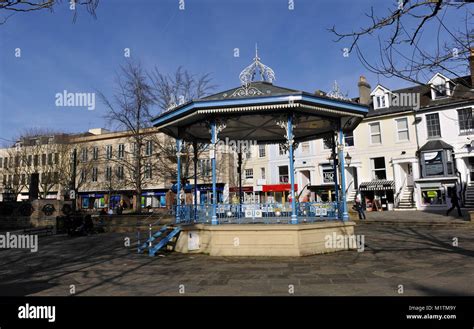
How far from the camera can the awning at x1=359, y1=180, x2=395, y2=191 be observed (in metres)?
28.6

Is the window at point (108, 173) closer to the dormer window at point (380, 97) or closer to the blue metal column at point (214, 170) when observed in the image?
the dormer window at point (380, 97)

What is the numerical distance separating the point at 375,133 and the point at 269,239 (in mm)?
23922

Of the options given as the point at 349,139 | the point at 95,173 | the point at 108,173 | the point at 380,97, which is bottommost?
the point at 108,173

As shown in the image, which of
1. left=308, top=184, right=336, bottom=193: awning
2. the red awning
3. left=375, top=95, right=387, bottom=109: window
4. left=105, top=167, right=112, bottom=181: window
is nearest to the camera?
left=375, top=95, right=387, bottom=109: window

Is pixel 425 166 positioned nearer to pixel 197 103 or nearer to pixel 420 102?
pixel 420 102

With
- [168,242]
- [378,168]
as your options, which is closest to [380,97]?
[378,168]

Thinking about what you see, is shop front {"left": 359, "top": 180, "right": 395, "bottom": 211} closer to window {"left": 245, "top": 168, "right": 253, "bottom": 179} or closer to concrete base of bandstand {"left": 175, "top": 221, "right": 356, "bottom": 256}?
window {"left": 245, "top": 168, "right": 253, "bottom": 179}

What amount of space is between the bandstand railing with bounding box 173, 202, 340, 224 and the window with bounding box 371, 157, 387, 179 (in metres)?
20.5

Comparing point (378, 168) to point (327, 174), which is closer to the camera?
point (378, 168)

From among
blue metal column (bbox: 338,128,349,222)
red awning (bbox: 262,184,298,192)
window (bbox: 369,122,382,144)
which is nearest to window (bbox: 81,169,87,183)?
red awning (bbox: 262,184,298,192)

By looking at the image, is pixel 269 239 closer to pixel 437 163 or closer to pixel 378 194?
pixel 437 163

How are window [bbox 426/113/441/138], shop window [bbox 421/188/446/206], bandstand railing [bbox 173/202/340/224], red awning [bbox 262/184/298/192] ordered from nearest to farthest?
bandstand railing [bbox 173/202/340/224], shop window [bbox 421/188/446/206], window [bbox 426/113/441/138], red awning [bbox 262/184/298/192]

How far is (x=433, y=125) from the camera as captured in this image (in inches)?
1070
